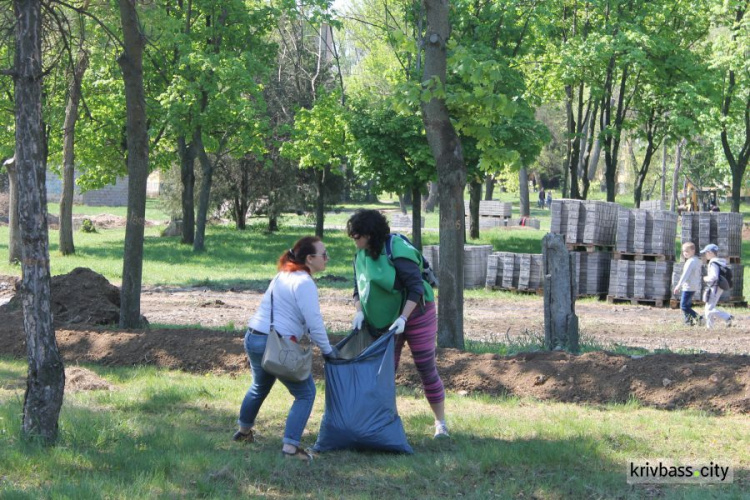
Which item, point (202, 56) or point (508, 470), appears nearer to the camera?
point (508, 470)

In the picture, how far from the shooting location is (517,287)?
2027 cm

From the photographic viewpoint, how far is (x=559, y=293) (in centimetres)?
998

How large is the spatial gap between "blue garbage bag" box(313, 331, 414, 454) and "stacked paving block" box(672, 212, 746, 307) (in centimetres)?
1332

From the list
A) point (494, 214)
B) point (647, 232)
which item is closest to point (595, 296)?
point (647, 232)

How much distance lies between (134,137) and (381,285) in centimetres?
539

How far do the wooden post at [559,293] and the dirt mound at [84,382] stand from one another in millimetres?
4778

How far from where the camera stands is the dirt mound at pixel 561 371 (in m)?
7.68

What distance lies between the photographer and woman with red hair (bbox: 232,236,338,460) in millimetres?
5883

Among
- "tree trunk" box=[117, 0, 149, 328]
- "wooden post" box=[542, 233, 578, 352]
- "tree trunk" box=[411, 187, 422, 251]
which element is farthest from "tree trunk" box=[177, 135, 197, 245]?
"wooden post" box=[542, 233, 578, 352]

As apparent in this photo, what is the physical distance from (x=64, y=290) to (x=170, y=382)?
461cm

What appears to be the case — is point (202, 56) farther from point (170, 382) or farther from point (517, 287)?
point (170, 382)

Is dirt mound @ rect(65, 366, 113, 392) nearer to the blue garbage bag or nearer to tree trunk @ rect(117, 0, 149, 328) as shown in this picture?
tree trunk @ rect(117, 0, 149, 328)

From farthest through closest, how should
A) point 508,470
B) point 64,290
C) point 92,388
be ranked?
point 64,290 → point 92,388 → point 508,470

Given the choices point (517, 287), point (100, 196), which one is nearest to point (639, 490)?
point (517, 287)
